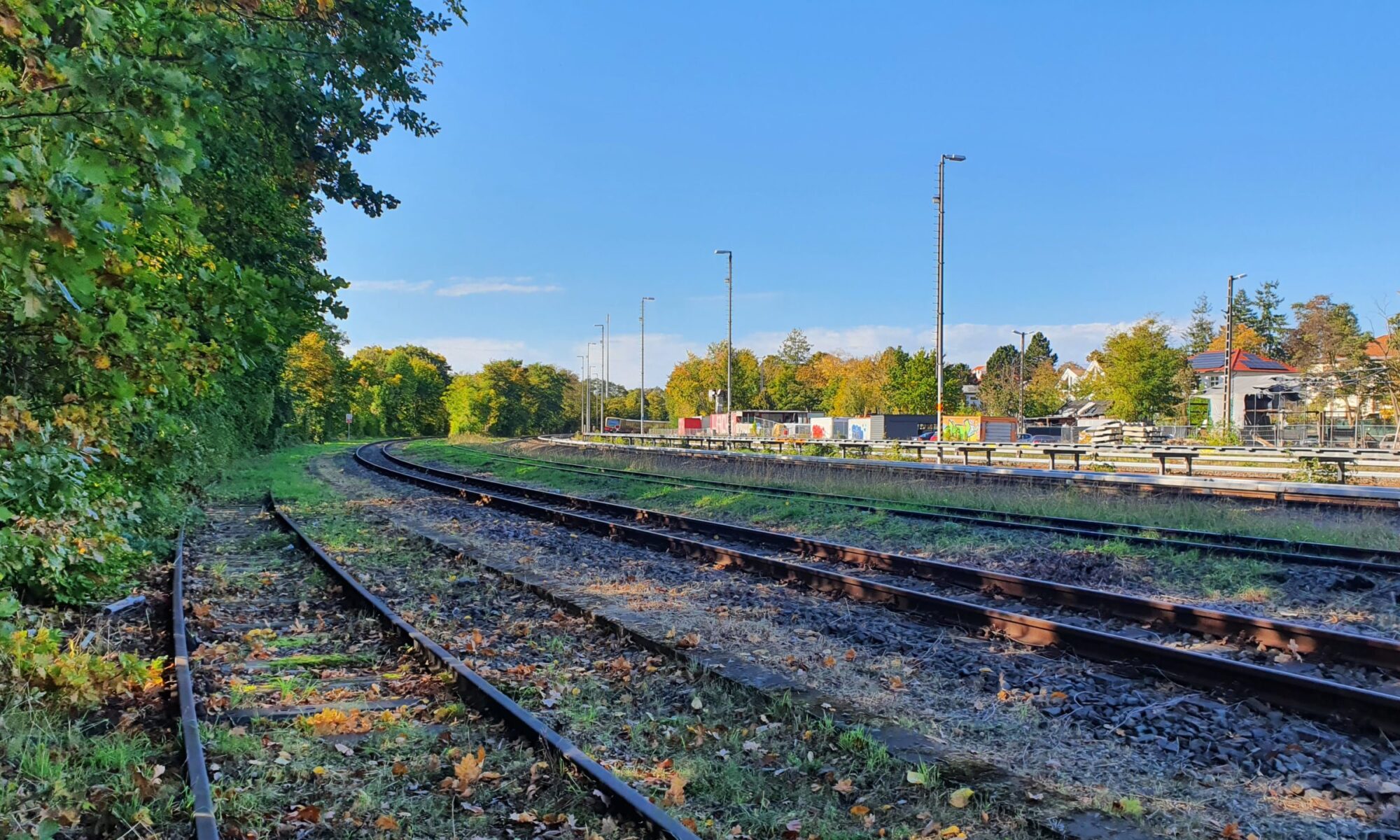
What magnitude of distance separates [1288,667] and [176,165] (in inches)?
313

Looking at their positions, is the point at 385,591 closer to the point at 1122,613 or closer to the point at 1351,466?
the point at 1122,613

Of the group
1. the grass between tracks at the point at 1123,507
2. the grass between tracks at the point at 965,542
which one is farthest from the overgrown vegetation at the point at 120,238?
the grass between tracks at the point at 1123,507

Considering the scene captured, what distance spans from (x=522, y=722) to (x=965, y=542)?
8.94 meters

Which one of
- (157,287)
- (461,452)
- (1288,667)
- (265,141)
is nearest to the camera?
(157,287)

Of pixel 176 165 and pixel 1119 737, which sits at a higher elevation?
pixel 176 165

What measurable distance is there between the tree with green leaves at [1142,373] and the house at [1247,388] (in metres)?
3.18

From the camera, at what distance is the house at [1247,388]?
181 ft

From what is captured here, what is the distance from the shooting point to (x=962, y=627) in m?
7.70

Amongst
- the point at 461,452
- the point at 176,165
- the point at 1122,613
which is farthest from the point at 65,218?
the point at 461,452

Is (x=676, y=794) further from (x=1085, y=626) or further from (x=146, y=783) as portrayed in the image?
(x=1085, y=626)

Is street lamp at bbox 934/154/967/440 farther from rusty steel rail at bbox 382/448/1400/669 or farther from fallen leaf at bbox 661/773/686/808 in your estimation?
fallen leaf at bbox 661/773/686/808

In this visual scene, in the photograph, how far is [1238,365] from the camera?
71000 millimetres

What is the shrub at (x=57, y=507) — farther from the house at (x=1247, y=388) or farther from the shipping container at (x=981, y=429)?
the house at (x=1247, y=388)

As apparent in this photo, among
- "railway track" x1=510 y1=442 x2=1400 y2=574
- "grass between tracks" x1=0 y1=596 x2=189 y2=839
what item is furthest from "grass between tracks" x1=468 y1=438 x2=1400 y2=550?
"grass between tracks" x1=0 y1=596 x2=189 y2=839
